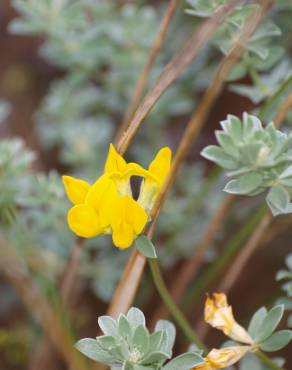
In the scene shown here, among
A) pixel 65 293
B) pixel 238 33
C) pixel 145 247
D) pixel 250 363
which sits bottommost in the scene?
pixel 65 293

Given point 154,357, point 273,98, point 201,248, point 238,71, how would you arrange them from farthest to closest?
1. point 201,248
2. point 238,71
3. point 273,98
4. point 154,357

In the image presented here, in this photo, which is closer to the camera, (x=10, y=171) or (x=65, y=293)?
(x=10, y=171)

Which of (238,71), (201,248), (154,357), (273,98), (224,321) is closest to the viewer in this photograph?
(154,357)

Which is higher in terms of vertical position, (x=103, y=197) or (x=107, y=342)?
(x=103, y=197)

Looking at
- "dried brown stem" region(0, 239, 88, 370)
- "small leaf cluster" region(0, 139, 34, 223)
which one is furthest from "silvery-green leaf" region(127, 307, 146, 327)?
"small leaf cluster" region(0, 139, 34, 223)

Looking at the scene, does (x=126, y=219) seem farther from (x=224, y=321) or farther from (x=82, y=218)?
(x=224, y=321)

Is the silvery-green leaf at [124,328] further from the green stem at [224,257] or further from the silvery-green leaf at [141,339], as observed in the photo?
the green stem at [224,257]

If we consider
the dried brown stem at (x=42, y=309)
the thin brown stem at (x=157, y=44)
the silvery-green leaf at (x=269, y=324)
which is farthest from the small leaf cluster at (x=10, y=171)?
the silvery-green leaf at (x=269, y=324)

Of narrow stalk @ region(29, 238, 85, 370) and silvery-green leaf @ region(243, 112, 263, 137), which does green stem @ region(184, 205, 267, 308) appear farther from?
silvery-green leaf @ region(243, 112, 263, 137)

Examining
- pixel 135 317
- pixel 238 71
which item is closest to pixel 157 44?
pixel 238 71
